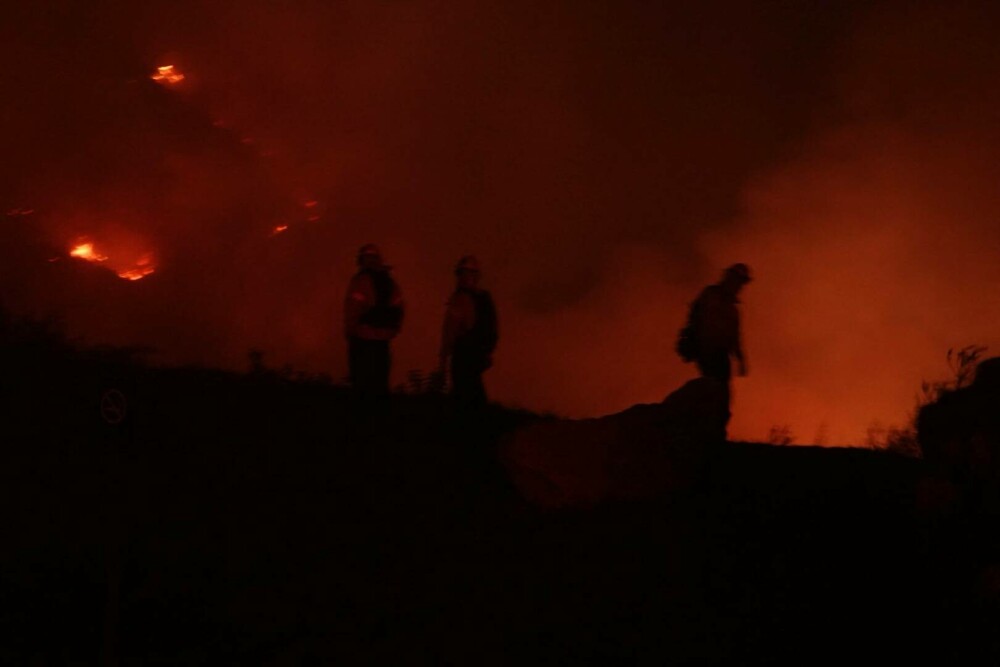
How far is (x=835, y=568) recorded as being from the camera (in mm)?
6680

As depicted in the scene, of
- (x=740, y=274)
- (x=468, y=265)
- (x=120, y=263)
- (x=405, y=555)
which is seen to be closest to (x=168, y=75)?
(x=120, y=263)

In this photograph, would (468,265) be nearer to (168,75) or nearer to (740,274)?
(740,274)

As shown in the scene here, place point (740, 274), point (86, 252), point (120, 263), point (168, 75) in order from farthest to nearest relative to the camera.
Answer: point (168, 75), point (120, 263), point (86, 252), point (740, 274)

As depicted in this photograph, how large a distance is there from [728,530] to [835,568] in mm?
694

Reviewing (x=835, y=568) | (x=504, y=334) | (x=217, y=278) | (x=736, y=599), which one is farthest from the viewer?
(x=504, y=334)

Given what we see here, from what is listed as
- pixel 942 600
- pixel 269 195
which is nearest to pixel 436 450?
pixel 942 600

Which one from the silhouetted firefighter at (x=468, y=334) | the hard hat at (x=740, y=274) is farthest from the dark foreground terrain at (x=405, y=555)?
the hard hat at (x=740, y=274)

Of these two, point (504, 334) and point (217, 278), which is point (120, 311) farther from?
point (504, 334)

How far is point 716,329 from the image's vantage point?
961 cm

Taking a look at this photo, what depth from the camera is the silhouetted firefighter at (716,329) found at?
9.62m

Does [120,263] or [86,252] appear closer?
[86,252]

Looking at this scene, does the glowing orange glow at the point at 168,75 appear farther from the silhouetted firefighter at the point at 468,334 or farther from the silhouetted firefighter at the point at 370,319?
the silhouetted firefighter at the point at 468,334

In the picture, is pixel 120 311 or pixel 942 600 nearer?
pixel 942 600

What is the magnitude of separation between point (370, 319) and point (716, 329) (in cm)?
299
